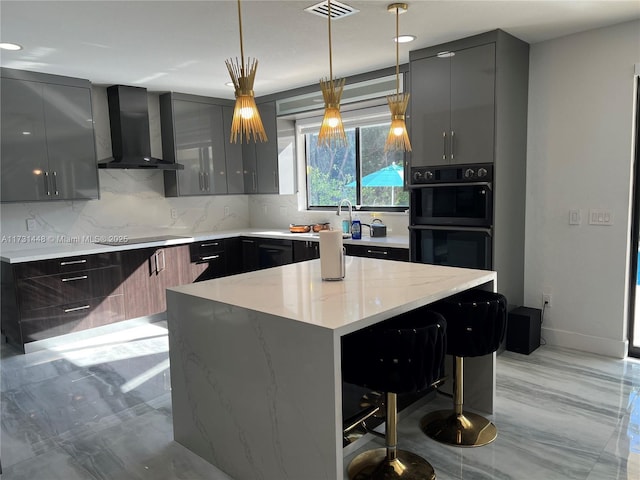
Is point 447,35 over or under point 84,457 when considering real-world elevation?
over

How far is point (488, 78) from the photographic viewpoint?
3.65 metres

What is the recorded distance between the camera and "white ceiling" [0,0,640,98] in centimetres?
299

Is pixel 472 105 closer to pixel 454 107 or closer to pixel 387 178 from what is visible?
pixel 454 107

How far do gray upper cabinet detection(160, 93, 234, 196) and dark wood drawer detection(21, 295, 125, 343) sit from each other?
156 cm

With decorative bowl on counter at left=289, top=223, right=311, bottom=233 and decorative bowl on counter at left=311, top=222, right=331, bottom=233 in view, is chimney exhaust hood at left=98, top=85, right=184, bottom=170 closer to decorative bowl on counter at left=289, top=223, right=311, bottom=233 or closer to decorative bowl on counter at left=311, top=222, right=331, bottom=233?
decorative bowl on counter at left=289, top=223, right=311, bottom=233

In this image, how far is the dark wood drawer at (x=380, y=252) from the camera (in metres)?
4.35

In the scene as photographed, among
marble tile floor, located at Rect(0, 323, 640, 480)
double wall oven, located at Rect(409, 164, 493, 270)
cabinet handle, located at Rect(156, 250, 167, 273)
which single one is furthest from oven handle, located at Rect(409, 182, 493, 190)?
cabinet handle, located at Rect(156, 250, 167, 273)

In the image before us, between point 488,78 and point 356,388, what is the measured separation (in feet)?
8.40

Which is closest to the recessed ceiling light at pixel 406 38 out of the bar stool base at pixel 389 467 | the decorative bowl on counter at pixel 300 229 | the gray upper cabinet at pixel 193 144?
the decorative bowl on counter at pixel 300 229

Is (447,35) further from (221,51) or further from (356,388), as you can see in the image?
(356,388)

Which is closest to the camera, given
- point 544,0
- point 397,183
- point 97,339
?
point 544,0

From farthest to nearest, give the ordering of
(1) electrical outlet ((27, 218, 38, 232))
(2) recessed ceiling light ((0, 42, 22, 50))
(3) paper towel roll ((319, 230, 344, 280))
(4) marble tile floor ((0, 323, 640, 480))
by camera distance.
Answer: (1) electrical outlet ((27, 218, 38, 232))
(2) recessed ceiling light ((0, 42, 22, 50))
(3) paper towel roll ((319, 230, 344, 280))
(4) marble tile floor ((0, 323, 640, 480))

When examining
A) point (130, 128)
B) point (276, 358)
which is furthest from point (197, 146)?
point (276, 358)

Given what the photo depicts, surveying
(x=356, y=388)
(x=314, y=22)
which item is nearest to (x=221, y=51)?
(x=314, y=22)
